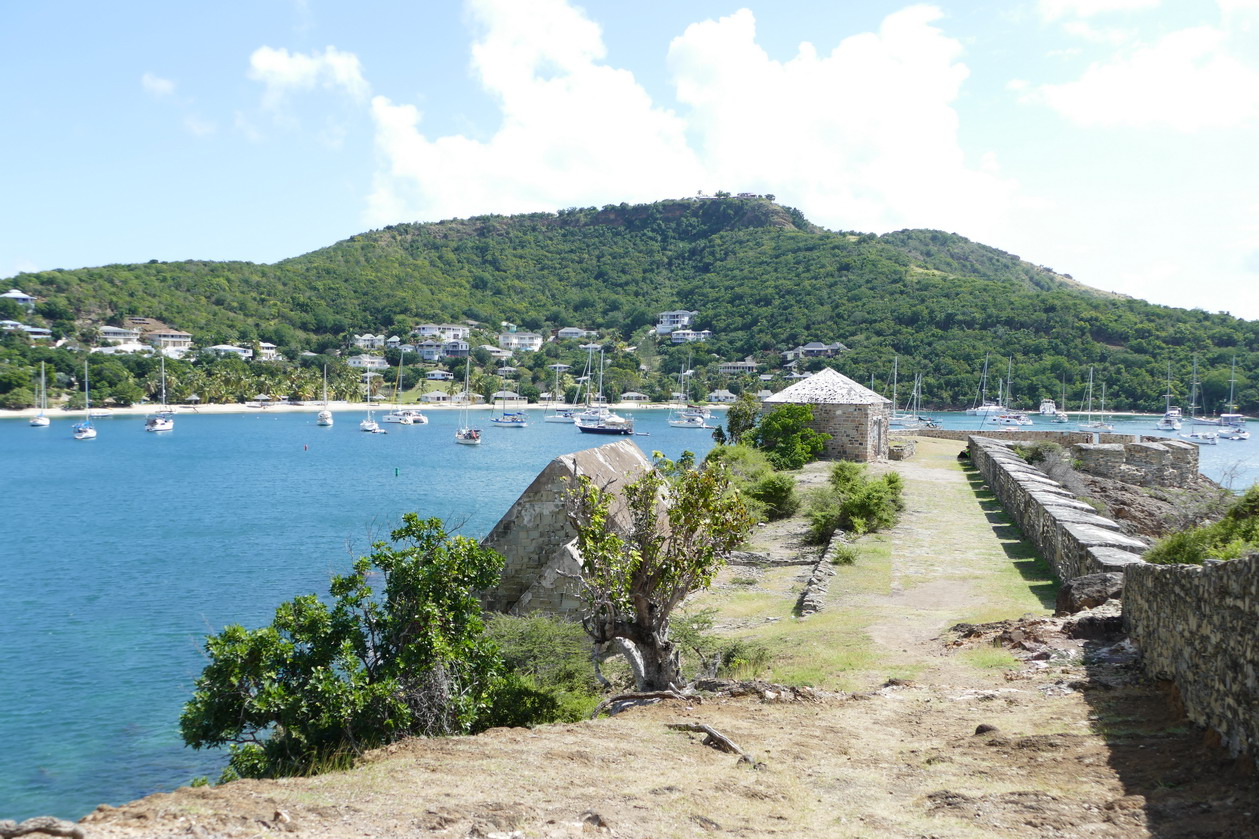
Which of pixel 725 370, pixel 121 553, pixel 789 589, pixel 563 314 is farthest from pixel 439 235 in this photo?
pixel 789 589

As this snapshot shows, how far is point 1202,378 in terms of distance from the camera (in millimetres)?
103750

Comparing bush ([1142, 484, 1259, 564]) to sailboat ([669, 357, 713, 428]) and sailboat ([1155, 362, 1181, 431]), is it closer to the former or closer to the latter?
sailboat ([669, 357, 713, 428])

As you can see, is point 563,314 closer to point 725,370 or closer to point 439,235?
point 439,235

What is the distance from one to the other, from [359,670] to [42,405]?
112 meters

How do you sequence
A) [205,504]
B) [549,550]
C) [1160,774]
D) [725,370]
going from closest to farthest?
1. [1160,774]
2. [549,550]
3. [205,504]
4. [725,370]

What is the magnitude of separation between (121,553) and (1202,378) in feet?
360

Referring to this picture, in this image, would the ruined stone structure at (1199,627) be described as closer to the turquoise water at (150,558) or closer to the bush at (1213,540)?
the bush at (1213,540)

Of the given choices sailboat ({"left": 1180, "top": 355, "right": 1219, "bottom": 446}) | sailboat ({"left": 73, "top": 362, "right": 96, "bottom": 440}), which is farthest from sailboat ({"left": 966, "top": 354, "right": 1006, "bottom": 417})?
sailboat ({"left": 73, "top": 362, "right": 96, "bottom": 440})

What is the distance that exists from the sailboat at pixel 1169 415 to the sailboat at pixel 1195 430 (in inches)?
46.1

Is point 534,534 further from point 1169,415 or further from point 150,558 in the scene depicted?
point 1169,415

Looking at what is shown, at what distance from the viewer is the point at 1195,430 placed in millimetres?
89500

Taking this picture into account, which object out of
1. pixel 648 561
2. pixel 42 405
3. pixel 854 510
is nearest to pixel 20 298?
pixel 42 405

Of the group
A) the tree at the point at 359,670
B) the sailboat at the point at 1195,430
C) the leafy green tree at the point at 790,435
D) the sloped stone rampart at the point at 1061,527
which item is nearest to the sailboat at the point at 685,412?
the sailboat at the point at 1195,430

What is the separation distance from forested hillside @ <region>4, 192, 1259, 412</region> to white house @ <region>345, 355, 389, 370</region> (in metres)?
7.87
